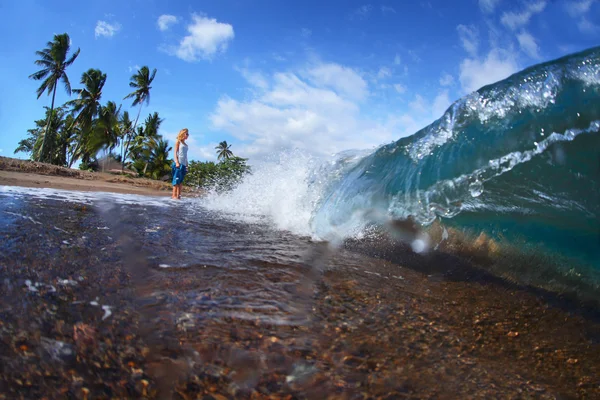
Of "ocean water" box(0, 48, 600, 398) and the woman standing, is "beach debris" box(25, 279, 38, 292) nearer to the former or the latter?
"ocean water" box(0, 48, 600, 398)

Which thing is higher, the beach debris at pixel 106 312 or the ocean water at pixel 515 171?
the ocean water at pixel 515 171

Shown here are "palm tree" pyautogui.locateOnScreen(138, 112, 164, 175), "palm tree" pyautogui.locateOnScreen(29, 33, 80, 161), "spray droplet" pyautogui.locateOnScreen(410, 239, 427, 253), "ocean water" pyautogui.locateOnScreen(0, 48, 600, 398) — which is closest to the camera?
"ocean water" pyautogui.locateOnScreen(0, 48, 600, 398)

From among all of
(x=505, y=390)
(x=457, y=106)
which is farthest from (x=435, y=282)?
(x=457, y=106)

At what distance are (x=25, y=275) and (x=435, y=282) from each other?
2.75m

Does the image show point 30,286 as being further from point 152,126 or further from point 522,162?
point 152,126

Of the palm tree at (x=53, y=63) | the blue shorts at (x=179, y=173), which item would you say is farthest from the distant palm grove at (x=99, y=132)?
the blue shorts at (x=179, y=173)

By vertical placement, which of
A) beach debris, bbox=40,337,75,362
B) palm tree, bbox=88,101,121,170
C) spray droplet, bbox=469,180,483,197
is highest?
palm tree, bbox=88,101,121,170

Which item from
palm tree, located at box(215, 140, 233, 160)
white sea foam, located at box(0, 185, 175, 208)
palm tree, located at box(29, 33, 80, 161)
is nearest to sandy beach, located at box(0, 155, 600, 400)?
white sea foam, located at box(0, 185, 175, 208)

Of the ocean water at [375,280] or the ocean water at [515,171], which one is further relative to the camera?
the ocean water at [515,171]

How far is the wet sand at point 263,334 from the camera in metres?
1.17

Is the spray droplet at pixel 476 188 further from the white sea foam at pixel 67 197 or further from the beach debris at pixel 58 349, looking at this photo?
the white sea foam at pixel 67 197

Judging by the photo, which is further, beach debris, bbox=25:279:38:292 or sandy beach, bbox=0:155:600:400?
beach debris, bbox=25:279:38:292

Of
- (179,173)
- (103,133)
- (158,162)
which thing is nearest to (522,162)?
(179,173)

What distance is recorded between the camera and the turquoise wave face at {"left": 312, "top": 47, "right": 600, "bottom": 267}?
2746 millimetres
